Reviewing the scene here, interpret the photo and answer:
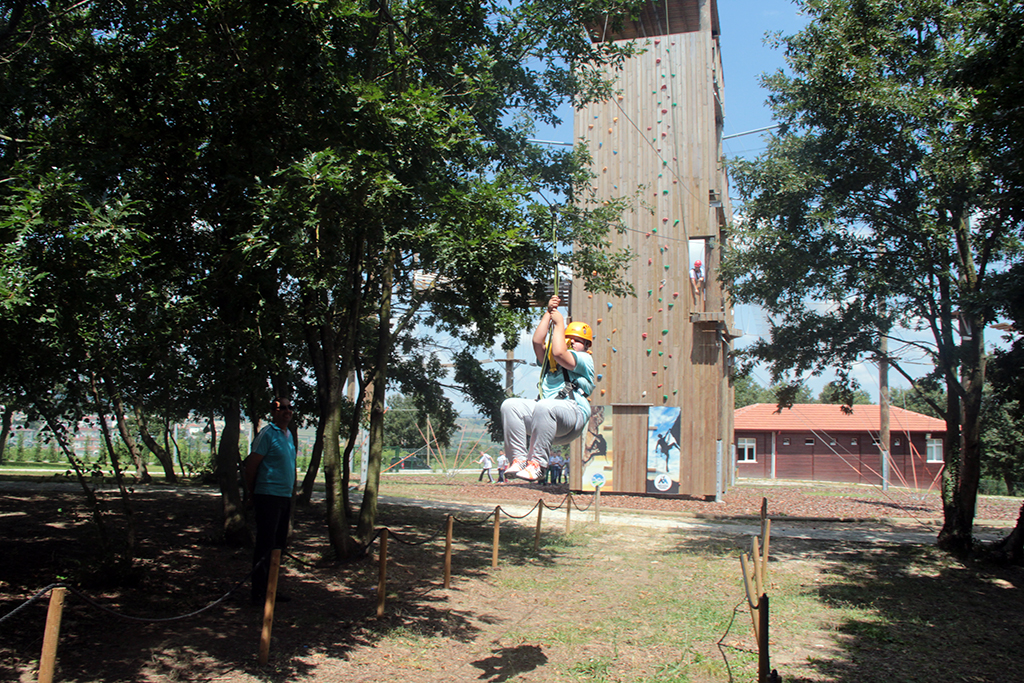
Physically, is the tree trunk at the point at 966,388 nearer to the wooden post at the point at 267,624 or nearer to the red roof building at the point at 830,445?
the wooden post at the point at 267,624

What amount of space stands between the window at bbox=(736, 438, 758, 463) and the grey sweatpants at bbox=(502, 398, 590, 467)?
43.9 metres

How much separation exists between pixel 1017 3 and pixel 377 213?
22.6 ft

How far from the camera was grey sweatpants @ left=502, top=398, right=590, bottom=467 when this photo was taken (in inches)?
219

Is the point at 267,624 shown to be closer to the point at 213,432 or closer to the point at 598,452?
the point at 213,432

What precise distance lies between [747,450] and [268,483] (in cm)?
4324

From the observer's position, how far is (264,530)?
7711 mm

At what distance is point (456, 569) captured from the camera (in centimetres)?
1126

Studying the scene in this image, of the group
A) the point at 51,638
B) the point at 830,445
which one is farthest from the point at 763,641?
the point at 830,445

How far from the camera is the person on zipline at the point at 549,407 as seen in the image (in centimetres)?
555

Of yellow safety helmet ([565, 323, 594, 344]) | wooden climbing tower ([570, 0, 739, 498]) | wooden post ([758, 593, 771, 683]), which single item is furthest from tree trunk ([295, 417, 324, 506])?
wooden climbing tower ([570, 0, 739, 498])

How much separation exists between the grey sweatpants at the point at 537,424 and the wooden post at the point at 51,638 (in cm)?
306

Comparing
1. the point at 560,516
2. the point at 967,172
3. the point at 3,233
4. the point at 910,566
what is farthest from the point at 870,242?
the point at 3,233

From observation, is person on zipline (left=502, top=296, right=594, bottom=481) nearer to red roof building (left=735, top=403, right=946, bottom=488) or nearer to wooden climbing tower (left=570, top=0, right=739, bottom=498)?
wooden climbing tower (left=570, top=0, right=739, bottom=498)

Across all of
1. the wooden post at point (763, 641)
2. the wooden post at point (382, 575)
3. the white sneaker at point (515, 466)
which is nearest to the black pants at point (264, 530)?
the wooden post at point (382, 575)
